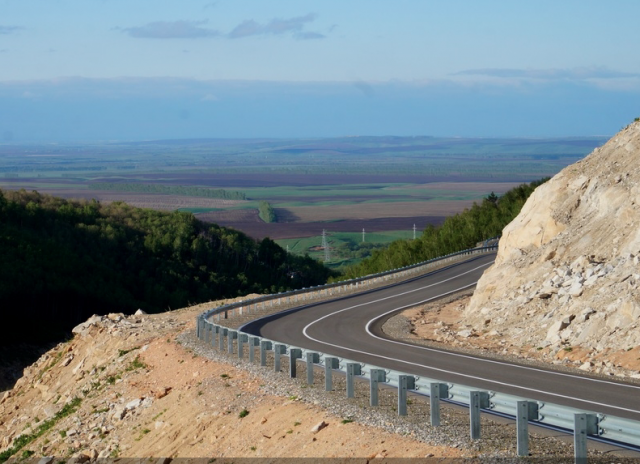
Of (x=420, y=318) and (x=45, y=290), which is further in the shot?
(x=45, y=290)

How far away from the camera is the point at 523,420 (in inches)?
447

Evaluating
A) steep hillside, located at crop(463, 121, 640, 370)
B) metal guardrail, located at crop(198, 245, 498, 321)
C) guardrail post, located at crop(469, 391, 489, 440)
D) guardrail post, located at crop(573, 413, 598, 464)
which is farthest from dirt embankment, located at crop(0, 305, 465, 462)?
steep hillside, located at crop(463, 121, 640, 370)

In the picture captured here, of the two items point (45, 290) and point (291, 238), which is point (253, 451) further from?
point (291, 238)

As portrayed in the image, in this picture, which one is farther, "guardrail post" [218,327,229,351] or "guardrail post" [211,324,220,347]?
"guardrail post" [211,324,220,347]

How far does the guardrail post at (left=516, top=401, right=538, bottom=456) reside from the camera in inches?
444

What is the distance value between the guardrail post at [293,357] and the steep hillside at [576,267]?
620 cm

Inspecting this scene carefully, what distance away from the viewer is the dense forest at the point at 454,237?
243 feet

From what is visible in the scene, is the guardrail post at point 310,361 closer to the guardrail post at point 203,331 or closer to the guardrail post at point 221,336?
the guardrail post at point 221,336

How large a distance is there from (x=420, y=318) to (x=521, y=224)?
4801 millimetres

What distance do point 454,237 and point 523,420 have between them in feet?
213

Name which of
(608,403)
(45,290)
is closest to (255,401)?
(608,403)

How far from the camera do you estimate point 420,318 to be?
3288cm

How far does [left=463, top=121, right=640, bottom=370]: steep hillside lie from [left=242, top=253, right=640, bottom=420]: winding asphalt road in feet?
8.84

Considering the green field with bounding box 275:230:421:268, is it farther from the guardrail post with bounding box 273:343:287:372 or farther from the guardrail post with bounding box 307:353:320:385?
the guardrail post with bounding box 307:353:320:385
